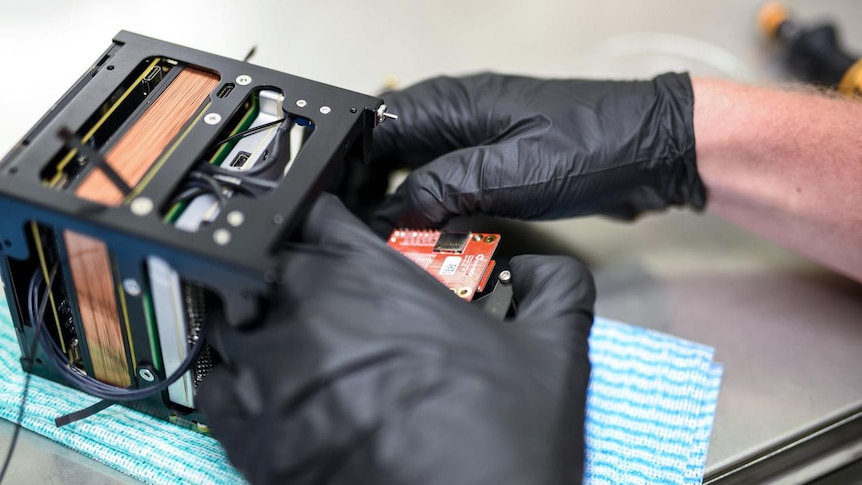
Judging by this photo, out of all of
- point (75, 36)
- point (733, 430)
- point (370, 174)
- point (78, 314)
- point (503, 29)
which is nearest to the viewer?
point (78, 314)

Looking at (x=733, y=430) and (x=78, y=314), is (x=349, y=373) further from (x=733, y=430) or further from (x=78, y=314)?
(x=733, y=430)

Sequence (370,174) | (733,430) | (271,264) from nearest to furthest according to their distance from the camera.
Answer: (271,264) → (733,430) → (370,174)

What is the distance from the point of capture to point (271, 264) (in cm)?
87

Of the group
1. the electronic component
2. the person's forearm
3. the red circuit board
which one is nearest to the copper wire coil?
the electronic component

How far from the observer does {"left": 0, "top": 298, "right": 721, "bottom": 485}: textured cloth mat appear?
3.73ft

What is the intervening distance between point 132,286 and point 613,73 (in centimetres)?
136

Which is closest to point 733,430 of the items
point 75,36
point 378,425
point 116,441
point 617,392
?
point 617,392

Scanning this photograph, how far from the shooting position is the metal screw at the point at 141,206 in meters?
0.92

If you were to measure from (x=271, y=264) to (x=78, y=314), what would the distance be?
37cm

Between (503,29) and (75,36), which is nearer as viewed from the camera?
(75,36)

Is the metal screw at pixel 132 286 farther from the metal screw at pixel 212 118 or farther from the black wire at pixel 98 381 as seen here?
the metal screw at pixel 212 118

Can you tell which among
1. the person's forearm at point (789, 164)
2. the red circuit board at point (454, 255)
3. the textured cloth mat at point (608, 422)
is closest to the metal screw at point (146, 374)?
the textured cloth mat at point (608, 422)

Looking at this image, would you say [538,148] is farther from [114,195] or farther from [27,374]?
[27,374]

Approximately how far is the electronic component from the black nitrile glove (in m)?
0.22
